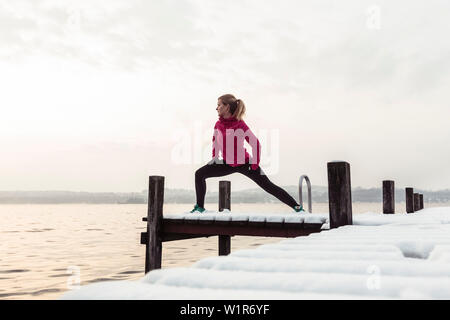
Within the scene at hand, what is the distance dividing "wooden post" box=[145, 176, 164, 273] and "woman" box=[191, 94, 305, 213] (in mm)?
929

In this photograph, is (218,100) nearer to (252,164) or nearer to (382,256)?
(252,164)

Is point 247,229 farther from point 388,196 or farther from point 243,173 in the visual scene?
point 388,196

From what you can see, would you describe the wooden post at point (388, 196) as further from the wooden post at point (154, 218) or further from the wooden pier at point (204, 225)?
the wooden post at point (154, 218)

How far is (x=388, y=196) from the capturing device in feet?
32.1

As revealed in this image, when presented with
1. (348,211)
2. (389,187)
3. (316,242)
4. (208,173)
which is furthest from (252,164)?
(389,187)

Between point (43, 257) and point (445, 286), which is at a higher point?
point (445, 286)

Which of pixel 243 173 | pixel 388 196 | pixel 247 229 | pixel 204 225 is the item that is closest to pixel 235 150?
pixel 243 173

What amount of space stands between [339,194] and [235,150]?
2.36 meters

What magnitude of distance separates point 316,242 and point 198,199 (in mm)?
4894

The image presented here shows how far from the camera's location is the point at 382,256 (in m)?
1.93

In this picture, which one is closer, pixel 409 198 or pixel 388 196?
pixel 388 196

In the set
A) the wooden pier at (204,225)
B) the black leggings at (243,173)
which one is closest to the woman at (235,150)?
the black leggings at (243,173)

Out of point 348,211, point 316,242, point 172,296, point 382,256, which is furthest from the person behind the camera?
point 348,211

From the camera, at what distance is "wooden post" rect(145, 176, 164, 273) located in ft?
24.0
